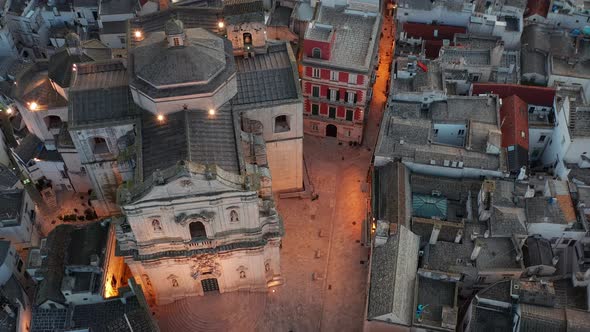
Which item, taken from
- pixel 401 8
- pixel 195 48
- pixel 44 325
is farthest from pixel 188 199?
pixel 401 8

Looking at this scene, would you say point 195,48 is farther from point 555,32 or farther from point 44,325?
point 555,32

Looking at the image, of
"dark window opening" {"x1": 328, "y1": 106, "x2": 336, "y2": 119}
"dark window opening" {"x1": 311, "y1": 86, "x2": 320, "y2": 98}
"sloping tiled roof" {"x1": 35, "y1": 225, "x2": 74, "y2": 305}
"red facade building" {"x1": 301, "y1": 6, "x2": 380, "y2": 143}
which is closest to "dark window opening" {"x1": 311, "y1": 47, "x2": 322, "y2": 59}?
"red facade building" {"x1": 301, "y1": 6, "x2": 380, "y2": 143}

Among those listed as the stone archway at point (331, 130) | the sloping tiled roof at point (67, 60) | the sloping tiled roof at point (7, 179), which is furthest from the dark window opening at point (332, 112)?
the sloping tiled roof at point (7, 179)

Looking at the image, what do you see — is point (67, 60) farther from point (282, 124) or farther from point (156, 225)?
point (156, 225)

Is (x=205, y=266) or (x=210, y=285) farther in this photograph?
(x=210, y=285)

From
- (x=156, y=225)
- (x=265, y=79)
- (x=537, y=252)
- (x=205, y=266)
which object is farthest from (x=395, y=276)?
(x=265, y=79)

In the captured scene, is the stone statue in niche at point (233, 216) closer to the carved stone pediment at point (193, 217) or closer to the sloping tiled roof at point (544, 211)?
the carved stone pediment at point (193, 217)
